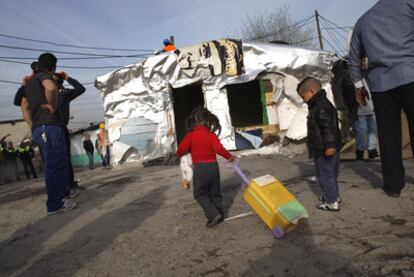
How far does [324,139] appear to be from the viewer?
3.10 meters

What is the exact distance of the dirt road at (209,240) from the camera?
7.16ft

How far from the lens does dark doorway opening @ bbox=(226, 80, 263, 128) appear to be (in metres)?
12.9

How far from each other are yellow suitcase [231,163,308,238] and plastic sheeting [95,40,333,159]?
604cm

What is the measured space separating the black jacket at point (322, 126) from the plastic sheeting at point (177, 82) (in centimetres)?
549

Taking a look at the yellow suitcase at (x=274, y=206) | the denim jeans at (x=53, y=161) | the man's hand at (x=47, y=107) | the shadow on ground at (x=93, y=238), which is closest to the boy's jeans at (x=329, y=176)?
the yellow suitcase at (x=274, y=206)

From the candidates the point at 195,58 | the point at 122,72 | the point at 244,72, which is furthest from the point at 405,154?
the point at 122,72

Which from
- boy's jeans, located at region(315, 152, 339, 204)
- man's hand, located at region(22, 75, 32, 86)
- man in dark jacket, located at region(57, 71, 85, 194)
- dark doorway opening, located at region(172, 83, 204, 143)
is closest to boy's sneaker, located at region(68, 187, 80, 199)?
man in dark jacket, located at region(57, 71, 85, 194)

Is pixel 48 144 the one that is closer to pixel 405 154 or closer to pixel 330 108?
pixel 330 108

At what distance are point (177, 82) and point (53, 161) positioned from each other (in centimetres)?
552

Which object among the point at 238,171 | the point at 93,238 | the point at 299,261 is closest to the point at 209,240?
the point at 238,171

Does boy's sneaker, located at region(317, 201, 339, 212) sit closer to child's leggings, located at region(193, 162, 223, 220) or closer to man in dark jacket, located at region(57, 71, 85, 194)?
child's leggings, located at region(193, 162, 223, 220)

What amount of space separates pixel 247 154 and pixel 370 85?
5.35 metres

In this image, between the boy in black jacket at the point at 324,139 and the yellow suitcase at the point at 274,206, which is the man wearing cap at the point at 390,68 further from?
the yellow suitcase at the point at 274,206

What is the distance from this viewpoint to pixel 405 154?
18.4ft
